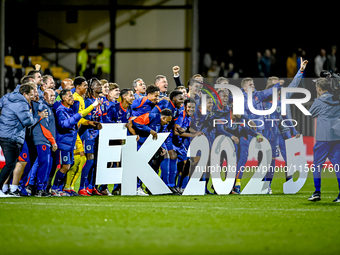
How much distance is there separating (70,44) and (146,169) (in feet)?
45.6

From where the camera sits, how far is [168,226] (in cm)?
617

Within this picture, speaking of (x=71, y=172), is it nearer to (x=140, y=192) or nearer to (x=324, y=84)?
(x=140, y=192)

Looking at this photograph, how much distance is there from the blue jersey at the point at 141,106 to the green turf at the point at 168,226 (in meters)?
1.68

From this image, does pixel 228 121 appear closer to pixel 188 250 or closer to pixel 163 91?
pixel 163 91

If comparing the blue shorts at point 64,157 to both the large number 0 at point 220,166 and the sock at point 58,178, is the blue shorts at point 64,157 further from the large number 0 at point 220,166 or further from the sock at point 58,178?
the large number 0 at point 220,166

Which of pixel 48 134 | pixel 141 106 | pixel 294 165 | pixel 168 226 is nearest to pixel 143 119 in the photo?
pixel 141 106

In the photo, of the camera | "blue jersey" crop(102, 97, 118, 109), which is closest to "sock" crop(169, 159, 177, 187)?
"blue jersey" crop(102, 97, 118, 109)

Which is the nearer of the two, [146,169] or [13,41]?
[146,169]

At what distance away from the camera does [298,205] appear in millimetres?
8211

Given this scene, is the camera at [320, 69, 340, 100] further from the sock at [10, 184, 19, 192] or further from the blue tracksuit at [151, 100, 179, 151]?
the sock at [10, 184, 19, 192]

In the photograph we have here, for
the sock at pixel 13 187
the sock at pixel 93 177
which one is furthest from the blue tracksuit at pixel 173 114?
the sock at pixel 13 187

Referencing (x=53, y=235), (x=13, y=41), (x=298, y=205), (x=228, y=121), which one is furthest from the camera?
(x=13, y=41)

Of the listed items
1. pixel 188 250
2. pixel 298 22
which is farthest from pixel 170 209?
pixel 298 22

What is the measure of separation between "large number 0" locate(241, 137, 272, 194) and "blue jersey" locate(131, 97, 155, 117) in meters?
1.90
